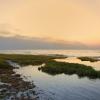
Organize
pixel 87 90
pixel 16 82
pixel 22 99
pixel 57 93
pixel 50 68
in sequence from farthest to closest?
1. pixel 50 68
2. pixel 16 82
3. pixel 87 90
4. pixel 57 93
5. pixel 22 99

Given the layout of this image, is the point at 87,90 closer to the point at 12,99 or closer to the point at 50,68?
the point at 12,99

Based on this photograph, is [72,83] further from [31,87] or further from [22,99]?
[22,99]

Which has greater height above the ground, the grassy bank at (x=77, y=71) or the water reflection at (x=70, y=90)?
the grassy bank at (x=77, y=71)

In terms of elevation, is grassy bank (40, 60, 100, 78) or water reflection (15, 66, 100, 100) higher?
grassy bank (40, 60, 100, 78)

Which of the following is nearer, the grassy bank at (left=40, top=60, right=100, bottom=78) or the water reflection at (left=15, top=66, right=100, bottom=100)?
the water reflection at (left=15, top=66, right=100, bottom=100)

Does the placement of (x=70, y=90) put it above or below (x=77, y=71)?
below

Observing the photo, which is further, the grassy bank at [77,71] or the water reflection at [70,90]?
the grassy bank at [77,71]

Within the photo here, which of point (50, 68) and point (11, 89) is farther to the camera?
point (50, 68)

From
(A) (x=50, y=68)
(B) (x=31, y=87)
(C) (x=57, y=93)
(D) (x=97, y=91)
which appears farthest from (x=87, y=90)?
(A) (x=50, y=68)

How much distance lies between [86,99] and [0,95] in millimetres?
12371

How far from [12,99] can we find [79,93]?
36.6 ft

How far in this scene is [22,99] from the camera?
1324 inches

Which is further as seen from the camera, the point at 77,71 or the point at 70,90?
the point at 77,71

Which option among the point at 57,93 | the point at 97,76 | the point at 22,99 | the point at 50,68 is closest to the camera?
the point at 22,99
